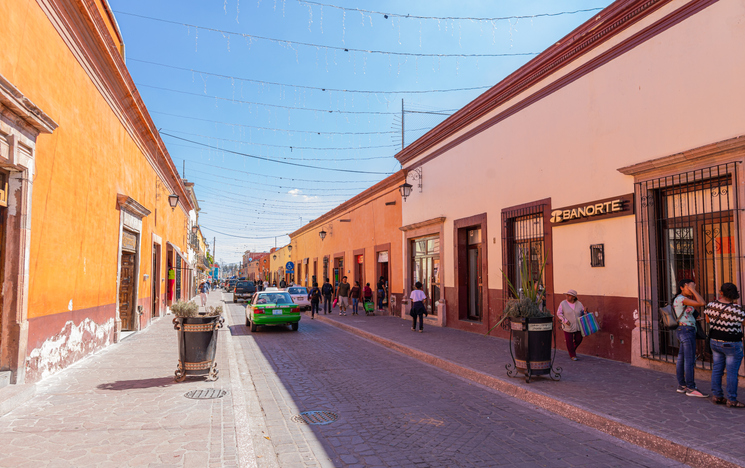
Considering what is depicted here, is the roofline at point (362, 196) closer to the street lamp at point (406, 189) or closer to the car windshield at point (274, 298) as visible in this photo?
the street lamp at point (406, 189)

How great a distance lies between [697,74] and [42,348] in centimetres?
1115

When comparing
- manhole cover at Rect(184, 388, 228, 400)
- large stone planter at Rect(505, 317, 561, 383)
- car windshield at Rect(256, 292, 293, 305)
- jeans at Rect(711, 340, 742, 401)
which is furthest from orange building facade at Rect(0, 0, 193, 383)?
jeans at Rect(711, 340, 742, 401)

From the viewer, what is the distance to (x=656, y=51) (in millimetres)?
8352

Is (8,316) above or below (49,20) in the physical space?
below

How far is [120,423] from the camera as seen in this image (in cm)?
528

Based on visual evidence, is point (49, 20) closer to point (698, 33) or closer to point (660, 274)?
point (698, 33)

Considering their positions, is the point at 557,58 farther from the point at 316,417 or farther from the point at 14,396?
the point at 14,396

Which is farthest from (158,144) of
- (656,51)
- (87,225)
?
(656,51)

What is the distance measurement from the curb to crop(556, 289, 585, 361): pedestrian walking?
Result: 2207 mm

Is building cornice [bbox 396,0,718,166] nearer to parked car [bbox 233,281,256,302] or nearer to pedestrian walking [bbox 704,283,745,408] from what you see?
pedestrian walking [bbox 704,283,745,408]

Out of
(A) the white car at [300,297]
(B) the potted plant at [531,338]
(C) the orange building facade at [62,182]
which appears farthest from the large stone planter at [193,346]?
(A) the white car at [300,297]

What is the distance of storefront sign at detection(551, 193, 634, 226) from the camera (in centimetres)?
877

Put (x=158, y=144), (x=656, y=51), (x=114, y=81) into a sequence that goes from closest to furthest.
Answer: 1. (x=656, y=51)
2. (x=114, y=81)
3. (x=158, y=144)

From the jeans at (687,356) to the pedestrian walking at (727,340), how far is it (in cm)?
37
